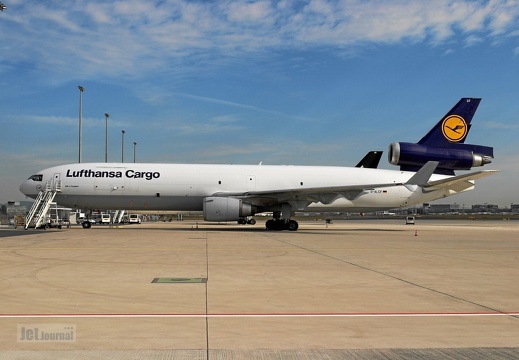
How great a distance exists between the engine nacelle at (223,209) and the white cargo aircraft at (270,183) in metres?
0.06

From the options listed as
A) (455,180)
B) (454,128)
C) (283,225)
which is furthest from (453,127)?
(283,225)

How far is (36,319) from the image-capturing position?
6637mm

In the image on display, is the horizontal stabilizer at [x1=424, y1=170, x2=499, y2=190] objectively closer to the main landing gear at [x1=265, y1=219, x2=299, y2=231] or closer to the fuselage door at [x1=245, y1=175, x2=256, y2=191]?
the main landing gear at [x1=265, y1=219, x2=299, y2=231]

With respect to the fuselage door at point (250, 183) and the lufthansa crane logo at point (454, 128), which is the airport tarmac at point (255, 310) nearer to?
the fuselage door at point (250, 183)

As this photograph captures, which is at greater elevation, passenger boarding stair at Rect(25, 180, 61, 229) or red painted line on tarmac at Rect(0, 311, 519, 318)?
passenger boarding stair at Rect(25, 180, 61, 229)

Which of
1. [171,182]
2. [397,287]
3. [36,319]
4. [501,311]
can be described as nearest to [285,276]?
[397,287]

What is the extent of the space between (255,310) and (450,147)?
3166cm

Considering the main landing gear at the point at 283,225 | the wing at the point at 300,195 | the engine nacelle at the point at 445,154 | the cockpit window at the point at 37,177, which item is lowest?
the main landing gear at the point at 283,225

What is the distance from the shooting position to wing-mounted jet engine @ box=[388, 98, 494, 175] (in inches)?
1398

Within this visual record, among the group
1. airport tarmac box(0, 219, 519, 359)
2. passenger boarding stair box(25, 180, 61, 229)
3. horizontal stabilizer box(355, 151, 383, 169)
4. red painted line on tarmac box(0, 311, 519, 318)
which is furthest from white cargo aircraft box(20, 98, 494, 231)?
red painted line on tarmac box(0, 311, 519, 318)

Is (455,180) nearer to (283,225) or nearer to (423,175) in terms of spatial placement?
(423,175)

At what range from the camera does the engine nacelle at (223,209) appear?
31.9 metres

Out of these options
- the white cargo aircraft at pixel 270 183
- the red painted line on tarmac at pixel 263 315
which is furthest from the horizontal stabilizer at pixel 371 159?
the red painted line on tarmac at pixel 263 315

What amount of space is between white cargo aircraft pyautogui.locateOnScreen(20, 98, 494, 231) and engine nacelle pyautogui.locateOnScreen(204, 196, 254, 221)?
62 mm
